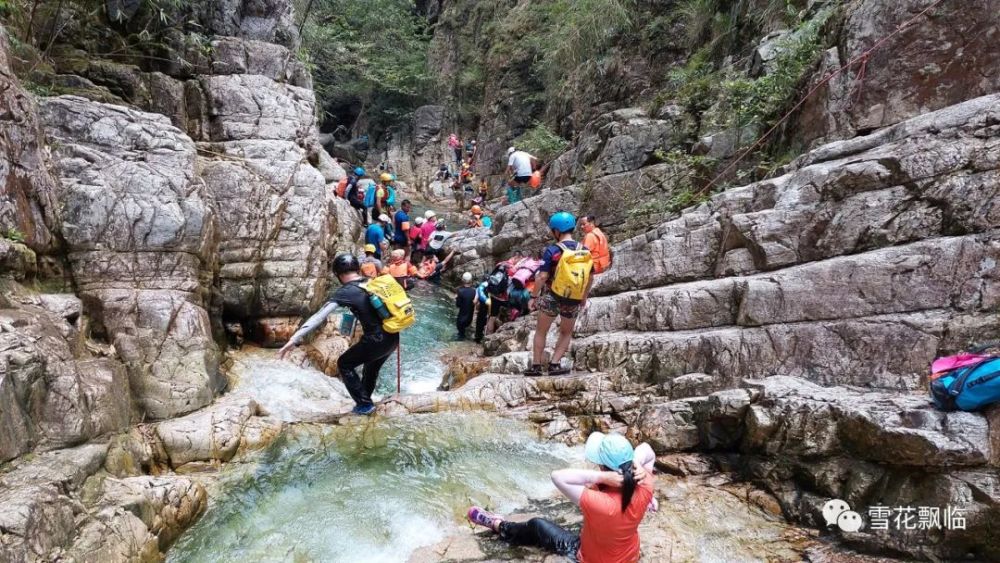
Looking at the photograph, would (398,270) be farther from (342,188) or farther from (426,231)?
(426,231)

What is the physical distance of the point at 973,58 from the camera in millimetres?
7438

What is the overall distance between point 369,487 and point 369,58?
110ft

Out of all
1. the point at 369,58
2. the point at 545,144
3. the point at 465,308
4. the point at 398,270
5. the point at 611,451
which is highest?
the point at 369,58

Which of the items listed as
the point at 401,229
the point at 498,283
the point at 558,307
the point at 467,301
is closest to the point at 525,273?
the point at 498,283

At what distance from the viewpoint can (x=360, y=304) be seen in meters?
6.34

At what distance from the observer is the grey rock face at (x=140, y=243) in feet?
21.6

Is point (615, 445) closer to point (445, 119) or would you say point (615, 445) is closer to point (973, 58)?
point (973, 58)

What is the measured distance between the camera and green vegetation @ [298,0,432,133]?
30172mm

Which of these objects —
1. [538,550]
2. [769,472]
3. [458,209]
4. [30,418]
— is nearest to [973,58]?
[769,472]

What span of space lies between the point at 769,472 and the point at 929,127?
473 centimetres

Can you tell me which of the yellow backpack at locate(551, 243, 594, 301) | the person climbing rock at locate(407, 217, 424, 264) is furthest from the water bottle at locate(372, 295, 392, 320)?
the person climbing rock at locate(407, 217, 424, 264)

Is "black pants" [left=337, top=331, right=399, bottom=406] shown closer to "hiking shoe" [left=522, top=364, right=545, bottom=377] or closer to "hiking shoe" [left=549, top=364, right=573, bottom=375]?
"hiking shoe" [left=522, top=364, right=545, bottom=377]

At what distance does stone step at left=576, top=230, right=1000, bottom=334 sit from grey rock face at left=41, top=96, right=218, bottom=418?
659 centimetres

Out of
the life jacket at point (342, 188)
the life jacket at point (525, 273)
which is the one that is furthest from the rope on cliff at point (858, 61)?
the life jacket at point (342, 188)
